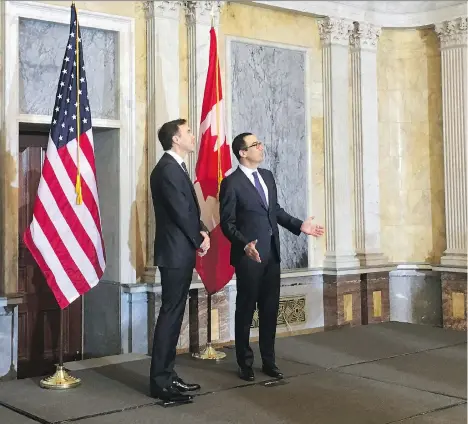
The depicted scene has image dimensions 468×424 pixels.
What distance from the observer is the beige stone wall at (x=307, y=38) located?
729cm

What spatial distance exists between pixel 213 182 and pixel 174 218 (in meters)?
1.53

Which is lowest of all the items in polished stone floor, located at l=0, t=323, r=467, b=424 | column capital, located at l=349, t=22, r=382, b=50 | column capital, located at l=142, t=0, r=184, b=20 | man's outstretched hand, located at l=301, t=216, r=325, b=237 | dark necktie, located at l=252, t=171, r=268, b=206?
polished stone floor, located at l=0, t=323, r=467, b=424

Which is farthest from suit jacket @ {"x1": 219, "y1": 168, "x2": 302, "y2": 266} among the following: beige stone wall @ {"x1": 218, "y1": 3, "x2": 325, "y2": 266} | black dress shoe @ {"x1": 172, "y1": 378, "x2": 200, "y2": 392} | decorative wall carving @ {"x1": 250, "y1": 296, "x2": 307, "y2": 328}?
beige stone wall @ {"x1": 218, "y1": 3, "x2": 325, "y2": 266}

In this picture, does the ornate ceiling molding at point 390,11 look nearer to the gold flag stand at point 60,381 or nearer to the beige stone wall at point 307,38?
the beige stone wall at point 307,38

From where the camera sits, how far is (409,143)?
8406 mm

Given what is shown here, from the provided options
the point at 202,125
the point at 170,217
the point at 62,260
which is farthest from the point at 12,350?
the point at 202,125

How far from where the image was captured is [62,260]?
4859 mm

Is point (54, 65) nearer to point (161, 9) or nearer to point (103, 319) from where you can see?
point (161, 9)

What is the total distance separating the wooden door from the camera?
6.13 meters

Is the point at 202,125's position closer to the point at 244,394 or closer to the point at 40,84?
the point at 40,84

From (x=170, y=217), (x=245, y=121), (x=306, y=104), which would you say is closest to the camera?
(x=170, y=217)

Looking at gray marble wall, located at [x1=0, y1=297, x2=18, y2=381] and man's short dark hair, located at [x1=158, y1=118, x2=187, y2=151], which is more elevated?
man's short dark hair, located at [x1=158, y1=118, x2=187, y2=151]

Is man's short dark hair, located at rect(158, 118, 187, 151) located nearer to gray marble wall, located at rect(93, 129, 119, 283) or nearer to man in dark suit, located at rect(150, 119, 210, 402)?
man in dark suit, located at rect(150, 119, 210, 402)

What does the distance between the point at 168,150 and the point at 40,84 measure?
201 centimetres
